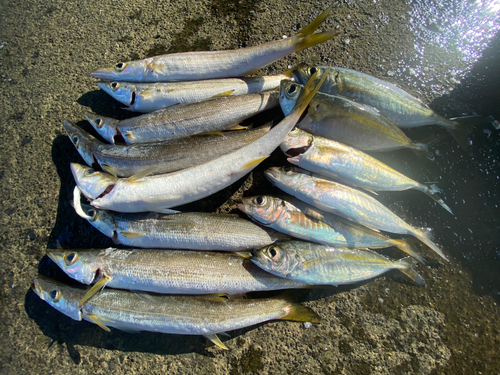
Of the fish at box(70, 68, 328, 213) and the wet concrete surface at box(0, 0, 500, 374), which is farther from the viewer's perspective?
the wet concrete surface at box(0, 0, 500, 374)

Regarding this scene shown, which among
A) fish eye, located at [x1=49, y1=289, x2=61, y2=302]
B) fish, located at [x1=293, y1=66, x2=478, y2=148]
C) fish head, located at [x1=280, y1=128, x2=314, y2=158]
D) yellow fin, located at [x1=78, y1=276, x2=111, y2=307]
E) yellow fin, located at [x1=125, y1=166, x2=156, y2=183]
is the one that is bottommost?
fish eye, located at [x1=49, y1=289, x2=61, y2=302]

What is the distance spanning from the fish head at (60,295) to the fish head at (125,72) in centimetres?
237

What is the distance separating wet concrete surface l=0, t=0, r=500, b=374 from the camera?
2.83m

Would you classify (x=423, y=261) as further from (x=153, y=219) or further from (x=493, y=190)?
(x=153, y=219)

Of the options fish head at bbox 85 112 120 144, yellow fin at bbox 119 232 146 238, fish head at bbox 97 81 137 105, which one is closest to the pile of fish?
yellow fin at bbox 119 232 146 238

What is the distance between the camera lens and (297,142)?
268 centimetres

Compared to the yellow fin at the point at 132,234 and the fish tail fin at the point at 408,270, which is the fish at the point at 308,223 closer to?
the fish tail fin at the point at 408,270

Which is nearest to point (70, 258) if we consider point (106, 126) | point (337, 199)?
point (106, 126)

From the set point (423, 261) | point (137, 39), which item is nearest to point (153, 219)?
point (137, 39)

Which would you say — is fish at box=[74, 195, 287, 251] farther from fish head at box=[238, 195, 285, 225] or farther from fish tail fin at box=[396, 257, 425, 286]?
fish tail fin at box=[396, 257, 425, 286]

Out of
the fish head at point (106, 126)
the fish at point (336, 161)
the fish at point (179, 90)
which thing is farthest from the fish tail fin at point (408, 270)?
the fish head at point (106, 126)

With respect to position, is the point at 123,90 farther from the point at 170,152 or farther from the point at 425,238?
the point at 425,238

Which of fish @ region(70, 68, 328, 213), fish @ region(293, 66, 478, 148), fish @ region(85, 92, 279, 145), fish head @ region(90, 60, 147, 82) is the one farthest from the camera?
fish head @ region(90, 60, 147, 82)

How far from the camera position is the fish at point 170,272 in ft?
8.40
